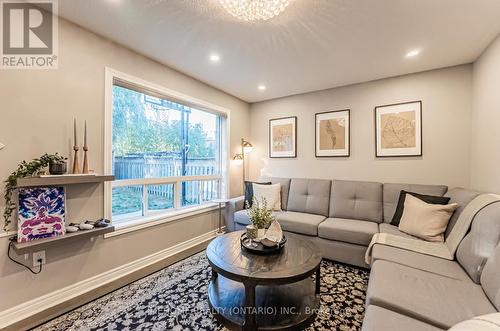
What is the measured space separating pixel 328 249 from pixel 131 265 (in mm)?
2323

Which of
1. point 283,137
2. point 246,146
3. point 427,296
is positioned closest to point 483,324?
point 427,296

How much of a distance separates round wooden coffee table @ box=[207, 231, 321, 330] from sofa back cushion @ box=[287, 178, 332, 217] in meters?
1.34

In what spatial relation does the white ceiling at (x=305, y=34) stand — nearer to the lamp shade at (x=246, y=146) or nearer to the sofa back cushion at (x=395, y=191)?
the lamp shade at (x=246, y=146)

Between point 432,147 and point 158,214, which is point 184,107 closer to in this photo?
point 158,214

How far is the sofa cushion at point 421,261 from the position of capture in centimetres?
158

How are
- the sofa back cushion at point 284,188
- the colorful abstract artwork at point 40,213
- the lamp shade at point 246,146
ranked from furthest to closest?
the lamp shade at point 246,146 < the sofa back cushion at point 284,188 < the colorful abstract artwork at point 40,213

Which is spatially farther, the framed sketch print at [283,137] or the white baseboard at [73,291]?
the framed sketch print at [283,137]

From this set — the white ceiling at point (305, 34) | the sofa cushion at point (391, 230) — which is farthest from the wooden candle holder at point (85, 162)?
the sofa cushion at point (391, 230)

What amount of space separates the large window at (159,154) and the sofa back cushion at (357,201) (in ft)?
6.50

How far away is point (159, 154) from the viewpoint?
9.42 feet

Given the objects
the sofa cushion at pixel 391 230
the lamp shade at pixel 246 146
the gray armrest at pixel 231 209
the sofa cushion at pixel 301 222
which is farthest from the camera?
the lamp shade at pixel 246 146

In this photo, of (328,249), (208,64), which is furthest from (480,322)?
(208,64)

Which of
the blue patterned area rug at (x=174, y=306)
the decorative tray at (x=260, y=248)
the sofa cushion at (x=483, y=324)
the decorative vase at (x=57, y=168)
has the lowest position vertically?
the blue patterned area rug at (x=174, y=306)

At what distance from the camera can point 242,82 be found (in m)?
3.34
